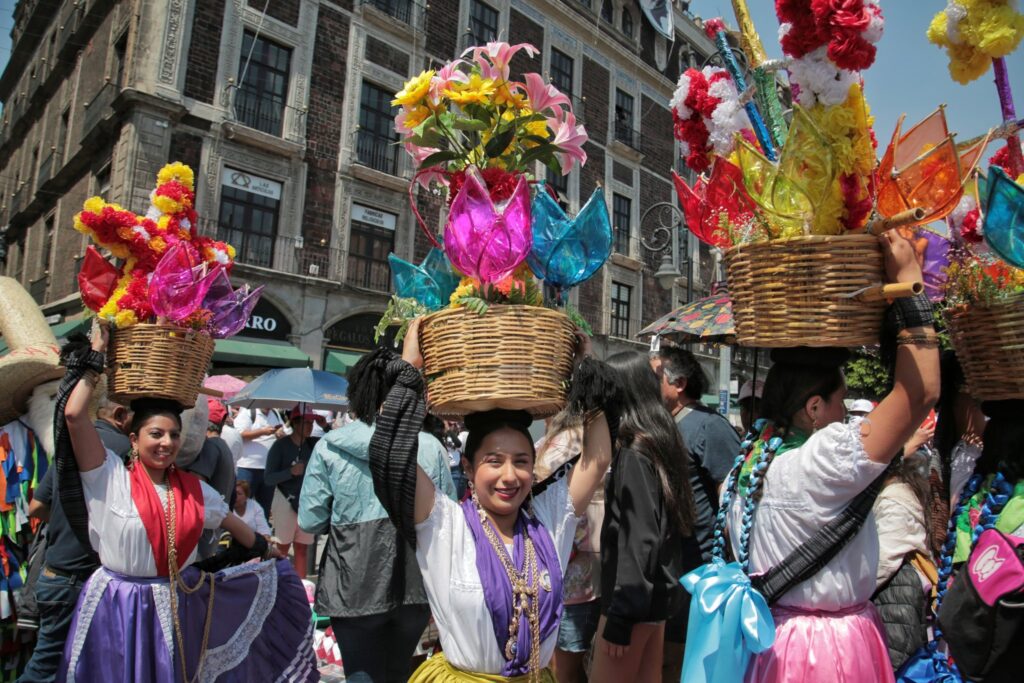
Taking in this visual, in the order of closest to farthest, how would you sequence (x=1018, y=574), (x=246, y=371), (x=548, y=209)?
(x=1018, y=574)
(x=548, y=209)
(x=246, y=371)

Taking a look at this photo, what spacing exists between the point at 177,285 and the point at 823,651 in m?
3.12

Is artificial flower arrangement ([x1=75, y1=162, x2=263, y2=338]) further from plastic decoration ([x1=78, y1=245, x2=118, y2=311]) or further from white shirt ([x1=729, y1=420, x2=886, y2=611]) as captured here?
white shirt ([x1=729, y1=420, x2=886, y2=611])

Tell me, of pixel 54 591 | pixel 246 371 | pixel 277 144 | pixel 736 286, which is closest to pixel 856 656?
pixel 736 286

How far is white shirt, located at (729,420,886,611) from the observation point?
1841 millimetres

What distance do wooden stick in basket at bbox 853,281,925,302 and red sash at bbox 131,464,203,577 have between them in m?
3.18

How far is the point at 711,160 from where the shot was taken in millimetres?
2402

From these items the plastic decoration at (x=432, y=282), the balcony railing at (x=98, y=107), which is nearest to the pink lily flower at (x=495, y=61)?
the plastic decoration at (x=432, y=282)

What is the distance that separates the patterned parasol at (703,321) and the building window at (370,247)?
12.3m

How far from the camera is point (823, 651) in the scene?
191 centimetres

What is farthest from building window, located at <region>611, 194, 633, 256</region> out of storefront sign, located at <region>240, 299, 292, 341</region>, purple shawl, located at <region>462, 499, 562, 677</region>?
purple shawl, located at <region>462, 499, 562, 677</region>

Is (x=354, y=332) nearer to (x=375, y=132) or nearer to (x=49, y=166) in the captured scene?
(x=375, y=132)

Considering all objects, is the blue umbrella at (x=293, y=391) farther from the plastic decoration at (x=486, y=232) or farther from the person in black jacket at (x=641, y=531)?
the plastic decoration at (x=486, y=232)

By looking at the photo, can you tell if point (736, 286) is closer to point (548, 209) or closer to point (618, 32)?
point (548, 209)

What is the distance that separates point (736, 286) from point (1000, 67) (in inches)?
48.8
